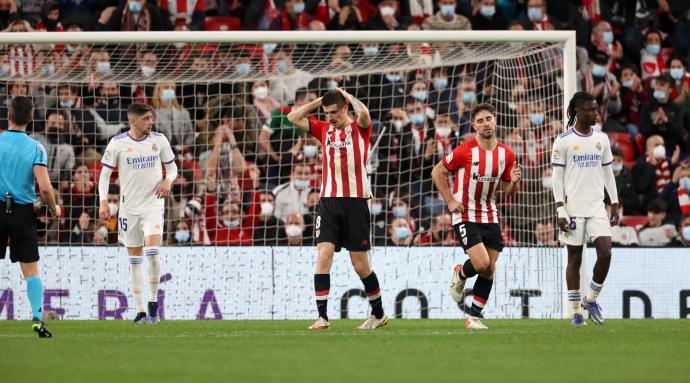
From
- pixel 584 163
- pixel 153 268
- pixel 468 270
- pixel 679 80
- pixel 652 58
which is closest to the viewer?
pixel 584 163

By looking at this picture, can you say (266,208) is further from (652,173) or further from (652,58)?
(652,58)

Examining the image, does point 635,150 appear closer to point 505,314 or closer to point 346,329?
point 505,314

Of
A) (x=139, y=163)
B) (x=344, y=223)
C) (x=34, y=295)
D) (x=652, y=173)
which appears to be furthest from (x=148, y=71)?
(x=652, y=173)

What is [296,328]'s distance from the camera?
12.4 m

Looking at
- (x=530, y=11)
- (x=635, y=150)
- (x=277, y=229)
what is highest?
(x=530, y=11)

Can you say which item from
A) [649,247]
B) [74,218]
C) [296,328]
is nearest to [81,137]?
[74,218]

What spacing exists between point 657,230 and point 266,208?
5.36 m

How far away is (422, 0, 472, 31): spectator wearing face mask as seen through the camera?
65.4 ft

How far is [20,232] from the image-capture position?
11078mm

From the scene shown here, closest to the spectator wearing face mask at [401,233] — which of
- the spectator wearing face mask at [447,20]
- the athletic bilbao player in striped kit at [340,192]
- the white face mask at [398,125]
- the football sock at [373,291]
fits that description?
the white face mask at [398,125]

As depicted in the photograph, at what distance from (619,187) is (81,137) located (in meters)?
7.59

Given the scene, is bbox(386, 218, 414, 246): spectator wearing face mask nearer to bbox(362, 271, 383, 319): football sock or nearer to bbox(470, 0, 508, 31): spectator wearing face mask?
bbox(362, 271, 383, 319): football sock

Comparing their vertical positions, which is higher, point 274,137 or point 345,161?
point 274,137

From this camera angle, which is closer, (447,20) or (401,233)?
(401,233)
